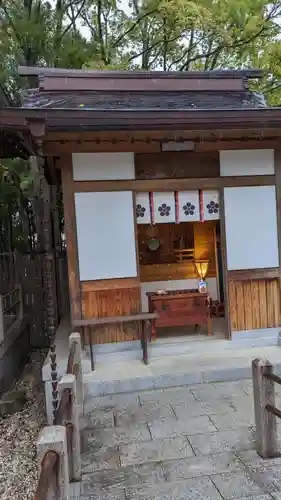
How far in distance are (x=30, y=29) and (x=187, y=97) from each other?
5.80 meters

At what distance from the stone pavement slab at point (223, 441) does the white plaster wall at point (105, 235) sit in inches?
111

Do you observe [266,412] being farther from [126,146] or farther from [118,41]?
[118,41]

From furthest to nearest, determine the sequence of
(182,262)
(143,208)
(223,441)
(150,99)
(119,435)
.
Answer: (182,262) < (150,99) < (143,208) < (119,435) < (223,441)

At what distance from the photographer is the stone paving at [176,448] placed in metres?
3.30

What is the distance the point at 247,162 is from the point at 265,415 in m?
4.09

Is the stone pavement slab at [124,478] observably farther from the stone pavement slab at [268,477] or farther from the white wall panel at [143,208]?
the white wall panel at [143,208]

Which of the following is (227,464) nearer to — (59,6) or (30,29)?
(30,29)

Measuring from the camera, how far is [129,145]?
625 cm

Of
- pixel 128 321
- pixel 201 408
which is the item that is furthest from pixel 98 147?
pixel 201 408

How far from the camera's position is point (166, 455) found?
383 centimetres

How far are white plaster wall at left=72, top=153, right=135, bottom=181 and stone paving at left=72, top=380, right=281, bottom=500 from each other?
320cm

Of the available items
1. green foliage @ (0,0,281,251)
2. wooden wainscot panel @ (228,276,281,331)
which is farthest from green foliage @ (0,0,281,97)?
wooden wainscot panel @ (228,276,281,331)

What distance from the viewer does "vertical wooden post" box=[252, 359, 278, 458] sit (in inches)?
145

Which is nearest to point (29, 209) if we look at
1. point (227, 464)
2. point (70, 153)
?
point (70, 153)
